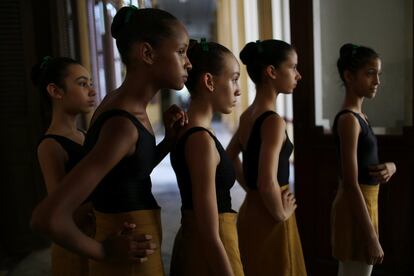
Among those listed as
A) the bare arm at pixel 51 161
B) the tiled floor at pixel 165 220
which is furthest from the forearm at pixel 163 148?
the tiled floor at pixel 165 220

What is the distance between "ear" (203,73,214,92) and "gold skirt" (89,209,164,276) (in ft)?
1.29

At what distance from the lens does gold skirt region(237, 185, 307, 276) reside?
141cm

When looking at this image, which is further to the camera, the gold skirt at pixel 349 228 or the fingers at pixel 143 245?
the gold skirt at pixel 349 228

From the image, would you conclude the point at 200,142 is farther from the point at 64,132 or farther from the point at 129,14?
the point at 64,132

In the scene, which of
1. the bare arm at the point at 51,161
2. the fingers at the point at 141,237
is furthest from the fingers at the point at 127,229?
the bare arm at the point at 51,161

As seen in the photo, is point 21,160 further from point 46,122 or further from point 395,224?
point 395,224

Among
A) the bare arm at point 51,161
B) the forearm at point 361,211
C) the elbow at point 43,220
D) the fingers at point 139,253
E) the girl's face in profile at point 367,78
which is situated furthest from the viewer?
the girl's face in profile at point 367,78

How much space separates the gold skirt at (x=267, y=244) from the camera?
4.62 ft

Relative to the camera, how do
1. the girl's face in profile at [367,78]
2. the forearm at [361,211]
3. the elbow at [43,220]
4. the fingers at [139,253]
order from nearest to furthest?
the elbow at [43,220] < the fingers at [139,253] < the forearm at [361,211] < the girl's face in profile at [367,78]

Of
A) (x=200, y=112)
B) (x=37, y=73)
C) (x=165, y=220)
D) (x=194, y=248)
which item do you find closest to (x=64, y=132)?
(x=37, y=73)

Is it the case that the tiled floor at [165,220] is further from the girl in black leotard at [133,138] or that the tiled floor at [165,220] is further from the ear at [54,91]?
the girl in black leotard at [133,138]

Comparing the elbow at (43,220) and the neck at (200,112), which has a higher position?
the neck at (200,112)

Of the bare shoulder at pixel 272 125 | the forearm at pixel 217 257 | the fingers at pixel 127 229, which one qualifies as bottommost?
the forearm at pixel 217 257

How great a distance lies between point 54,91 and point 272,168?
811mm
